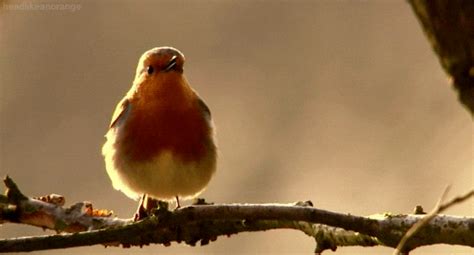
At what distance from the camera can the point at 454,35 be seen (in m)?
1.14

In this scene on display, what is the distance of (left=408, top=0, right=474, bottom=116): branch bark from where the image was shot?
43.7 inches

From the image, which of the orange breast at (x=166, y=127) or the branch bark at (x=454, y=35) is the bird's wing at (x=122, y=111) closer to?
the orange breast at (x=166, y=127)

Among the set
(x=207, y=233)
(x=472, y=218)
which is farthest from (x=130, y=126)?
(x=472, y=218)

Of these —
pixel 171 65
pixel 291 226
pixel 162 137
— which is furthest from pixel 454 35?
pixel 171 65

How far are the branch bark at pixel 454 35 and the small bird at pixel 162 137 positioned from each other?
95.5 inches

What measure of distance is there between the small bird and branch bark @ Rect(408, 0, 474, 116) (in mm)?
2425

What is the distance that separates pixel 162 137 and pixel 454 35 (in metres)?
2.49

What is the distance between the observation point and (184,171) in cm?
358

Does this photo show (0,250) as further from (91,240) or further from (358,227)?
(358,227)

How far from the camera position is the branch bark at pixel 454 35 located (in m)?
1.11

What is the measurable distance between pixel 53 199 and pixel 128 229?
1.22 m

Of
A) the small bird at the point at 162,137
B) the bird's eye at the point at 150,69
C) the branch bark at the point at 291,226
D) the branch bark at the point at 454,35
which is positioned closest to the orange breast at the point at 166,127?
the small bird at the point at 162,137

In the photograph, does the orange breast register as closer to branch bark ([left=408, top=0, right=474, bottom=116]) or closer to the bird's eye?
the bird's eye

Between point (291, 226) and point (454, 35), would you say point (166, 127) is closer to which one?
point (291, 226)
